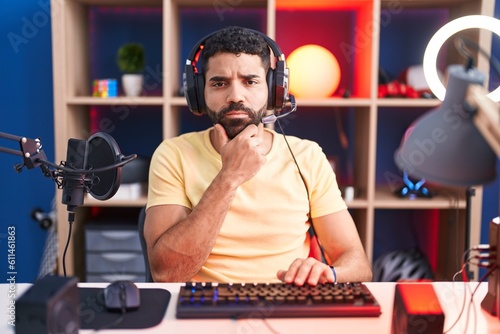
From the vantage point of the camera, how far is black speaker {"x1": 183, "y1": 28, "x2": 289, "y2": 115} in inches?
56.1

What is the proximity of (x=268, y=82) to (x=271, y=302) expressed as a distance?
2.35 feet

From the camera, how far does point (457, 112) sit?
656 mm

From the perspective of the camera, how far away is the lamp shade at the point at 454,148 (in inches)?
25.0

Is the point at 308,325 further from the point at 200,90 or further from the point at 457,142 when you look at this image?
the point at 200,90

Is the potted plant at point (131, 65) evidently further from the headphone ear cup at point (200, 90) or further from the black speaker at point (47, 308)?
the black speaker at point (47, 308)

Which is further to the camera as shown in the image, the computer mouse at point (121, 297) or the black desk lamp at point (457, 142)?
the computer mouse at point (121, 297)

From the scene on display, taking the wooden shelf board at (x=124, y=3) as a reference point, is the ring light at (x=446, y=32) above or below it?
below

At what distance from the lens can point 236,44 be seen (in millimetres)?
1439

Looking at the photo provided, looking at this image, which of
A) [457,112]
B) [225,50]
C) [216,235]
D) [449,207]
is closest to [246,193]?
[216,235]

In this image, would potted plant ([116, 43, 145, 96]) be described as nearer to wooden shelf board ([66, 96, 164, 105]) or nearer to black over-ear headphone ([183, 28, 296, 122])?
wooden shelf board ([66, 96, 164, 105])

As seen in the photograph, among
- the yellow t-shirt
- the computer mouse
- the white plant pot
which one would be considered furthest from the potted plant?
the computer mouse

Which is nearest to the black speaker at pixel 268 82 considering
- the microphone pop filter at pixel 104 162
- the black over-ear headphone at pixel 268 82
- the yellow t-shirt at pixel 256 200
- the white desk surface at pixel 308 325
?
the black over-ear headphone at pixel 268 82

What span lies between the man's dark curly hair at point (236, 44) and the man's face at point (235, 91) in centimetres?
1

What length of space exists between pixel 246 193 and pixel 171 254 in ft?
0.87
